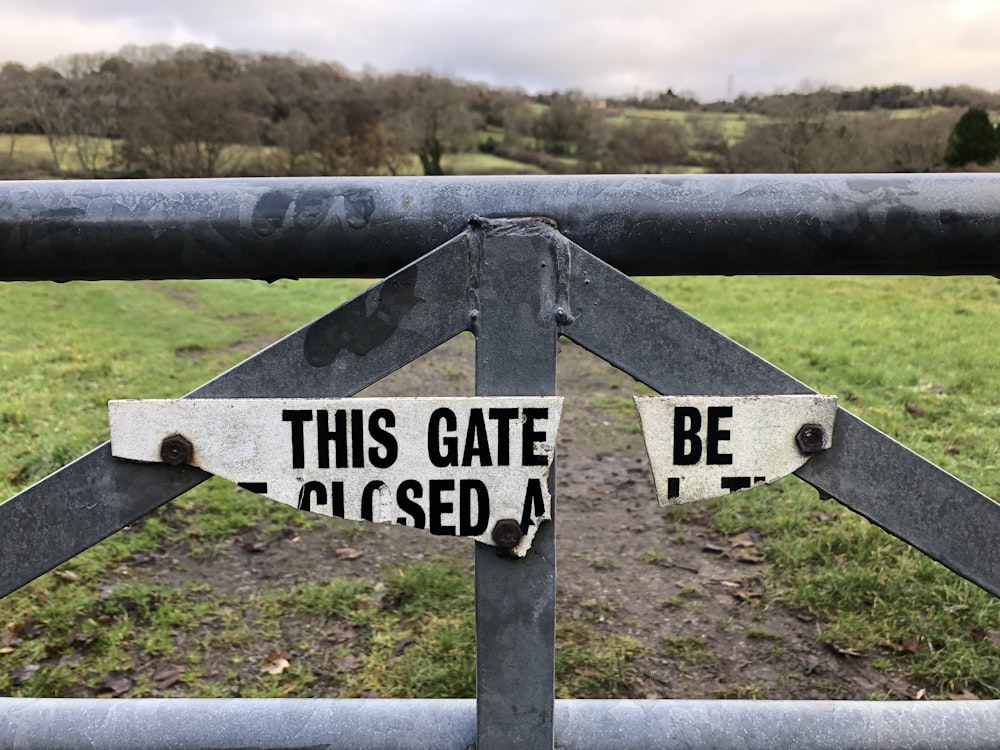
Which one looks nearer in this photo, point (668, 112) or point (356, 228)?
point (356, 228)

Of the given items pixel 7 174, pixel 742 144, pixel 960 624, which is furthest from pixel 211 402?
pixel 7 174

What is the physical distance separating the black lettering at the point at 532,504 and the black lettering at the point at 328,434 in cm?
27

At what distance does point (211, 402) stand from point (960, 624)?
323 cm

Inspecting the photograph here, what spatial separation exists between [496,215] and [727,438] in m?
0.45

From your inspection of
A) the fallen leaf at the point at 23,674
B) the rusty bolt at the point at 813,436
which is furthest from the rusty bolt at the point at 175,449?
the fallen leaf at the point at 23,674

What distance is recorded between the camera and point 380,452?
1166mm

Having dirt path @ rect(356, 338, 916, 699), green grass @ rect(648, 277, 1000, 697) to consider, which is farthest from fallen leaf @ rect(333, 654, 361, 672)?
green grass @ rect(648, 277, 1000, 697)

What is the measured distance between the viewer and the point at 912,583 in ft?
11.7

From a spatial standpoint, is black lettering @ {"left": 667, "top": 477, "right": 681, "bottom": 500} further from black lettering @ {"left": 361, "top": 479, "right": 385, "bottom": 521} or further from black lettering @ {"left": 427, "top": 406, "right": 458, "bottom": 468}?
black lettering @ {"left": 361, "top": 479, "right": 385, "bottom": 521}

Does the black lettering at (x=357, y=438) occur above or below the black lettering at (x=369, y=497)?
above

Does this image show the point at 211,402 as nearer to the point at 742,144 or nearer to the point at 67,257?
the point at 67,257

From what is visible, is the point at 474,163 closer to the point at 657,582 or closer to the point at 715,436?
the point at 657,582

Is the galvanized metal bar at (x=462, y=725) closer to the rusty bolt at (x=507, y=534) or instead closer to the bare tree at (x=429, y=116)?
the rusty bolt at (x=507, y=534)

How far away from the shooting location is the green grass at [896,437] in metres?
3.23
